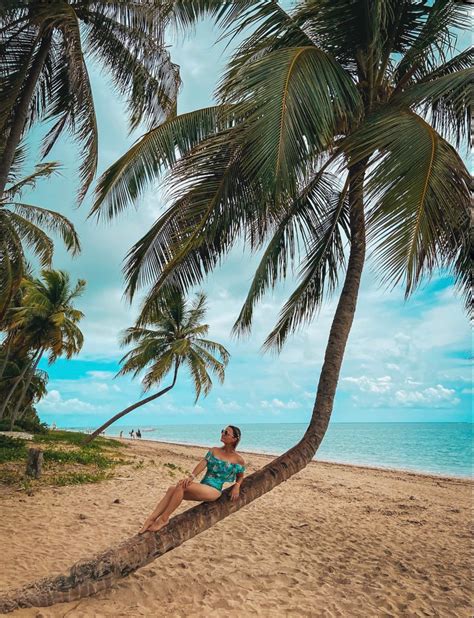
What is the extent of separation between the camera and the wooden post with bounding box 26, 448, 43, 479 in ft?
29.7

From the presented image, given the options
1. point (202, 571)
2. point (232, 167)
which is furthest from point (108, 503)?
point (232, 167)

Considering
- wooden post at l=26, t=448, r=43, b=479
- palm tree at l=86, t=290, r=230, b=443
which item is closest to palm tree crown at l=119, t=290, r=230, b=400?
palm tree at l=86, t=290, r=230, b=443

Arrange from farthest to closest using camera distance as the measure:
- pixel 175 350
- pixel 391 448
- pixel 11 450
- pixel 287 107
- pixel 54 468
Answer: pixel 391 448
pixel 175 350
pixel 11 450
pixel 54 468
pixel 287 107

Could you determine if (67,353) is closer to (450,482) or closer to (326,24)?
(450,482)

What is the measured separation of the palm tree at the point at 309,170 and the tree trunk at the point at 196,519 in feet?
0.04

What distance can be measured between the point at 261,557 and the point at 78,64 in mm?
7502

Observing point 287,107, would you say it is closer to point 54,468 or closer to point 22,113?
point 22,113

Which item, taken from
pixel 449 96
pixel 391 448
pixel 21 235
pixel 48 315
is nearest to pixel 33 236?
pixel 21 235

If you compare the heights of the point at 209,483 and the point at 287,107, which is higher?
the point at 287,107

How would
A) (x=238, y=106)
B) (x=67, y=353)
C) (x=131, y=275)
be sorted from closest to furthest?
(x=238, y=106), (x=131, y=275), (x=67, y=353)

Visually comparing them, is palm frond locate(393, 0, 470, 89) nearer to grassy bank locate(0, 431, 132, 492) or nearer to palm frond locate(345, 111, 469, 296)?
palm frond locate(345, 111, 469, 296)

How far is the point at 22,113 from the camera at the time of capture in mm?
7250

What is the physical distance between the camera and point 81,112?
7934mm

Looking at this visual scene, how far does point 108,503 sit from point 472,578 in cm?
562
